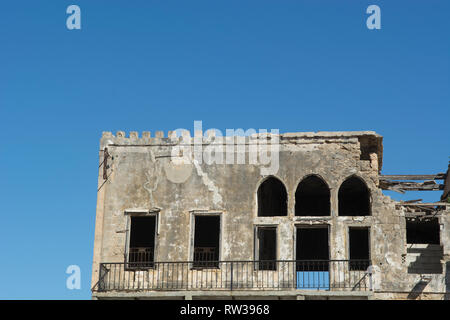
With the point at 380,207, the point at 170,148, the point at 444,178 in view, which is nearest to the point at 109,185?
the point at 170,148

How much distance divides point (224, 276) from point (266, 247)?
149 inches

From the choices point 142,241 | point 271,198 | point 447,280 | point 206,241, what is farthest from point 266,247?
point 447,280

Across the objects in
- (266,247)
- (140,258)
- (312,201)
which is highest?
(312,201)

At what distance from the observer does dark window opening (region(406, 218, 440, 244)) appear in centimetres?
3569

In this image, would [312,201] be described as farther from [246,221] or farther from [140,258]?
[140,258]

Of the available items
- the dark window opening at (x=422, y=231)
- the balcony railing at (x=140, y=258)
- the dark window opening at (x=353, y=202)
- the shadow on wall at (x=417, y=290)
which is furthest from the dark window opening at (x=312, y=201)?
the balcony railing at (x=140, y=258)

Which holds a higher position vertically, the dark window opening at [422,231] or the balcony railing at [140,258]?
the dark window opening at [422,231]

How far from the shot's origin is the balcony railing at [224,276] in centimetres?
3266

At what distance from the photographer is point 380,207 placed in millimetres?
33250

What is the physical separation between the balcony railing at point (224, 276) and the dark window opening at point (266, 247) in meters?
0.52

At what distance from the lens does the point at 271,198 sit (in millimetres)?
37344

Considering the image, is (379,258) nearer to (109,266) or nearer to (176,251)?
(176,251)

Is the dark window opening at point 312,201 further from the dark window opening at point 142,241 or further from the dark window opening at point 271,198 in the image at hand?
the dark window opening at point 142,241
